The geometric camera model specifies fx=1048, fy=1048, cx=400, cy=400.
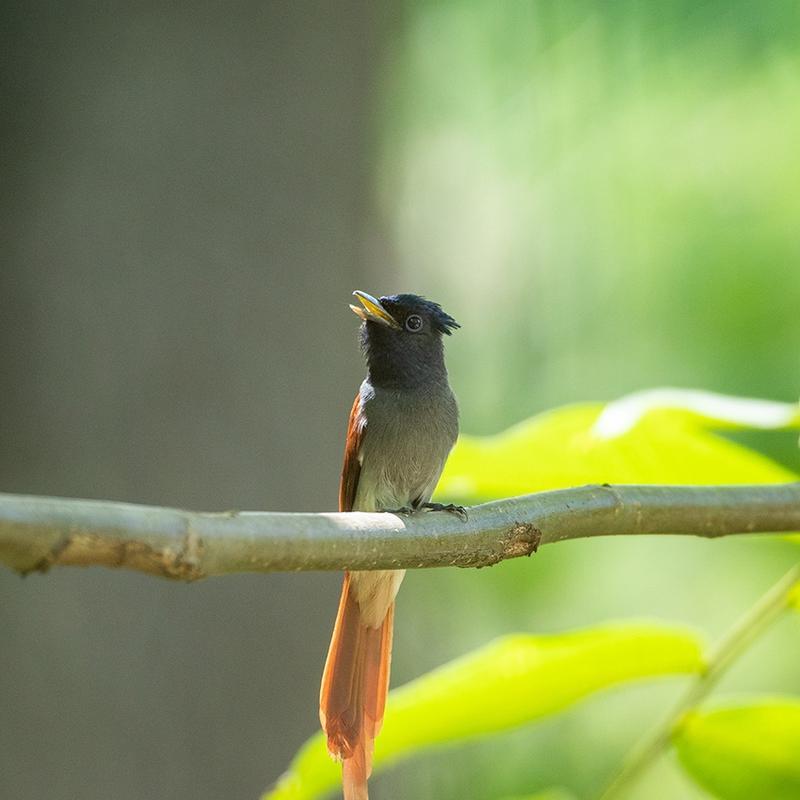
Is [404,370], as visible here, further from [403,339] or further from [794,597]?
[794,597]

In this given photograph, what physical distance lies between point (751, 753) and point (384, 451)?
130cm

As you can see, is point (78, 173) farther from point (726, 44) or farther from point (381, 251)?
point (726, 44)

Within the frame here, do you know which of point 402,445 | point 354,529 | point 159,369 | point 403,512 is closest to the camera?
point 354,529

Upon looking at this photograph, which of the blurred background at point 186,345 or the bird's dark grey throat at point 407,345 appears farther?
the blurred background at point 186,345

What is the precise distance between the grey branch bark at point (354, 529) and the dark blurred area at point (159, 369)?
2.06 m

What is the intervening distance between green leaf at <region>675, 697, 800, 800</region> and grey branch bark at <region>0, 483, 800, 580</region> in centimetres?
25

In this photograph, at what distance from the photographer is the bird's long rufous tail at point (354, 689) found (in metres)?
1.72

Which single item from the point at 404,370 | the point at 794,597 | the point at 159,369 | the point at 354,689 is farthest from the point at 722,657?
the point at 159,369

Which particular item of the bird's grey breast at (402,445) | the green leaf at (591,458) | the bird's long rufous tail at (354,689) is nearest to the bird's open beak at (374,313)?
the bird's grey breast at (402,445)

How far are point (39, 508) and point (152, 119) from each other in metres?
2.61

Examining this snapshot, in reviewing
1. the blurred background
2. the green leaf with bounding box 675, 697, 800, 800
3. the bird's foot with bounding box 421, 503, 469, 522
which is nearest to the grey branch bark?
the bird's foot with bounding box 421, 503, 469, 522

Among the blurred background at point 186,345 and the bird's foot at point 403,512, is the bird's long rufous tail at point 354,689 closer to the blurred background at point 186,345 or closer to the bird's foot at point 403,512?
the bird's foot at point 403,512

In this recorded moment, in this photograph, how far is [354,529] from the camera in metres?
1.15

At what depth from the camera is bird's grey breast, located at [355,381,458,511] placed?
254 centimetres
